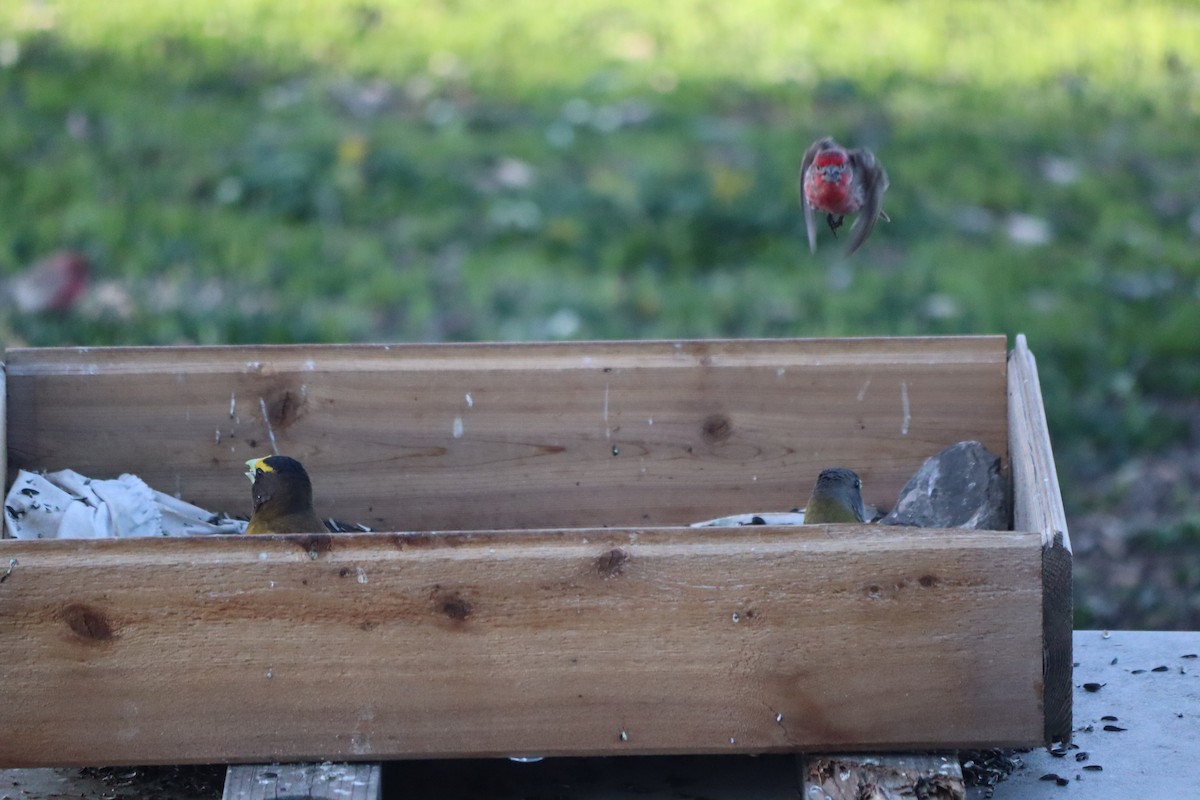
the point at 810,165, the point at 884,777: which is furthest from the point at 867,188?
the point at 884,777

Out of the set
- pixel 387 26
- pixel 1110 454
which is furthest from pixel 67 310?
pixel 1110 454

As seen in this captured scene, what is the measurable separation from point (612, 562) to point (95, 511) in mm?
1216

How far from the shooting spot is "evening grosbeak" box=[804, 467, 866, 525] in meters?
2.75

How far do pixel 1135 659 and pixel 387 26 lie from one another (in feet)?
19.5

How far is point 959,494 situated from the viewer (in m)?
2.91

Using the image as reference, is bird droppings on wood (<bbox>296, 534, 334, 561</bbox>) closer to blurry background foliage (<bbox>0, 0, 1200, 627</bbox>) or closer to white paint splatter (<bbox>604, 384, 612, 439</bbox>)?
white paint splatter (<bbox>604, 384, 612, 439</bbox>)

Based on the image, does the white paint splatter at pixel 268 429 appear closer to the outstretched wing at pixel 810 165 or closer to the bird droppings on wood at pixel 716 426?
the bird droppings on wood at pixel 716 426

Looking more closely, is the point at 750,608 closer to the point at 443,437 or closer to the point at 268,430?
the point at 443,437

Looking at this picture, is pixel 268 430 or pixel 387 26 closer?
pixel 268 430

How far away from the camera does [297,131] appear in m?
6.61

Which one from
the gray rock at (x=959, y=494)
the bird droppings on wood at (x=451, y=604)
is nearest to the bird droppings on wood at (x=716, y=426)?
the gray rock at (x=959, y=494)

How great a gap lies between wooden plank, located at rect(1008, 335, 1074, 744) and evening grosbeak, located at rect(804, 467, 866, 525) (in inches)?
12.6

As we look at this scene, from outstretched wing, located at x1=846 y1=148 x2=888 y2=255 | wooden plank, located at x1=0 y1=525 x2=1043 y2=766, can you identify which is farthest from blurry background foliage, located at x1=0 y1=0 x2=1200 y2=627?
wooden plank, located at x1=0 y1=525 x2=1043 y2=766

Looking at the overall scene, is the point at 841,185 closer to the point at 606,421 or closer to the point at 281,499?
the point at 606,421
